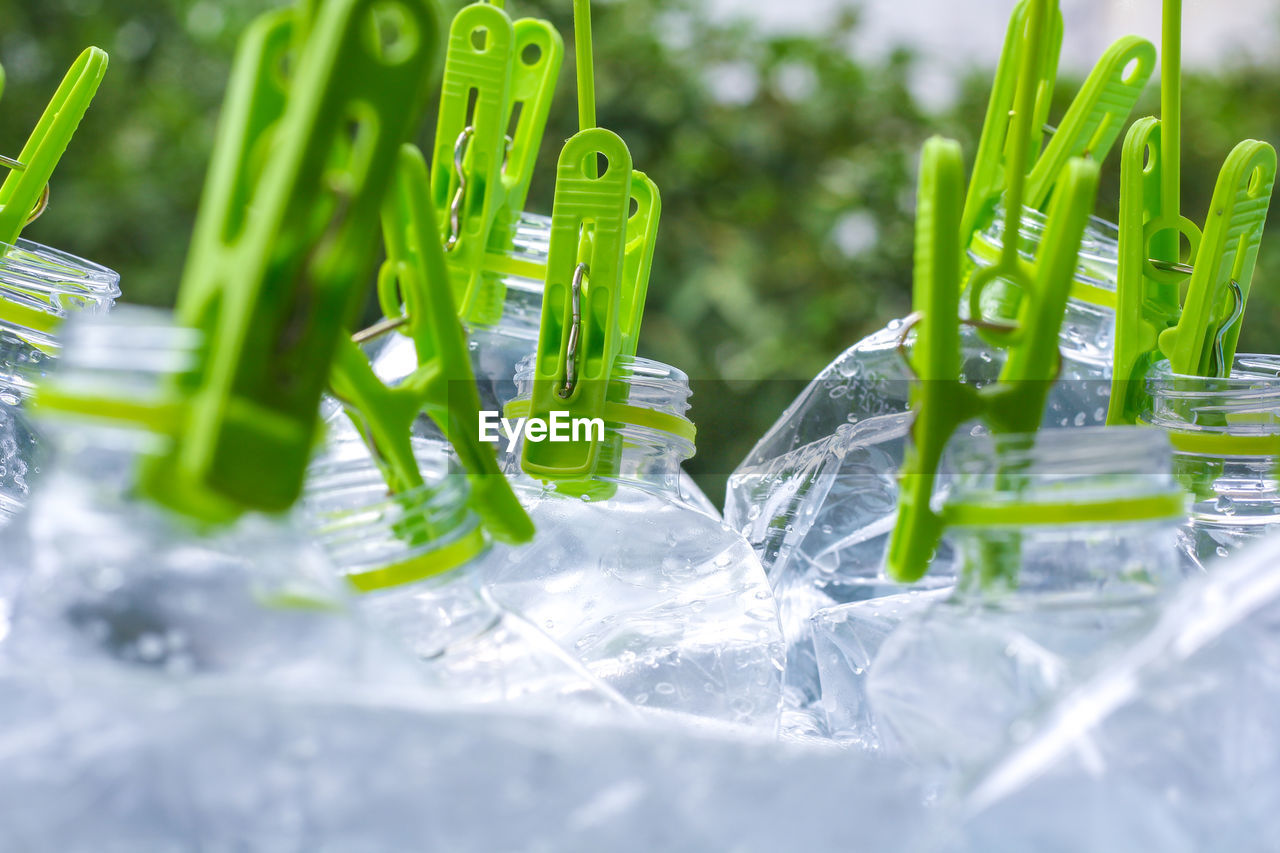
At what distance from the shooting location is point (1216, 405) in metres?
0.35

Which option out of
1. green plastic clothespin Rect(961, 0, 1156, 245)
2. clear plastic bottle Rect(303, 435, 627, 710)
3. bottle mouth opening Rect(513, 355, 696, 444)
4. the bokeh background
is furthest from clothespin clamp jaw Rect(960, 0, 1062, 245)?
the bokeh background

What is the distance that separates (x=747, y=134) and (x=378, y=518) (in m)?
3.45

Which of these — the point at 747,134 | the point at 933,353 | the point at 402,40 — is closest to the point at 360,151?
the point at 402,40

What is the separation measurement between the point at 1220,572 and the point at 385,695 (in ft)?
0.56

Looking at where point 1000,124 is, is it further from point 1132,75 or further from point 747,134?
point 747,134

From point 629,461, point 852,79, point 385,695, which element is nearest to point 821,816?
point 385,695

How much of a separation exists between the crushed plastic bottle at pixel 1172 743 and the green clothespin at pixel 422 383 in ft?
0.42

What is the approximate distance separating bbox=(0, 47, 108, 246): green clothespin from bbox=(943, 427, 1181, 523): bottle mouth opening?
32 cm

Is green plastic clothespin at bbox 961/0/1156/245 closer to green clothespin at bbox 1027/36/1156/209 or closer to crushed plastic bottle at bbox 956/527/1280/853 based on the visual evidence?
green clothespin at bbox 1027/36/1156/209

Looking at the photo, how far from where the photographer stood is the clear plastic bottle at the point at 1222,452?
1.13 feet

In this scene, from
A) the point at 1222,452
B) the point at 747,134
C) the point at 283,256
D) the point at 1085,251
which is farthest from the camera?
the point at 747,134

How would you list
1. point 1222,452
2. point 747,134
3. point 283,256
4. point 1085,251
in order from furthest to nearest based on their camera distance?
1. point 747,134
2. point 1085,251
3. point 1222,452
4. point 283,256

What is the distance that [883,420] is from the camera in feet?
1.51

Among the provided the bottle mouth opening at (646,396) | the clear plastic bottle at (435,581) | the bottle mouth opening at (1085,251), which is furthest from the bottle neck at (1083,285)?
the clear plastic bottle at (435,581)
